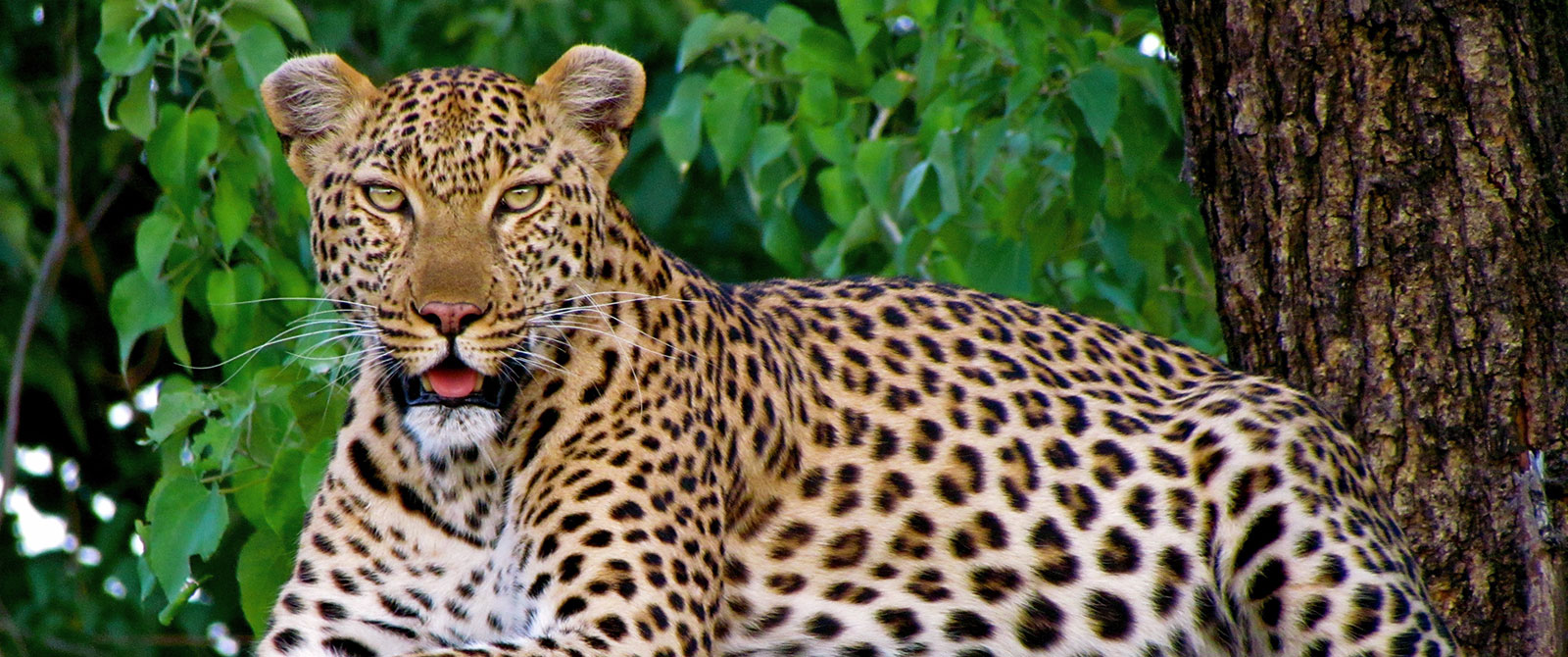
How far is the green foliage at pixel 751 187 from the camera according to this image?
20.9 ft

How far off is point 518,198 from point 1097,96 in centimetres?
224

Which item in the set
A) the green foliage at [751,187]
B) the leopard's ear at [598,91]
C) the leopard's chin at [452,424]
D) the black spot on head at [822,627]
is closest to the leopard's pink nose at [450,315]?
the leopard's chin at [452,424]

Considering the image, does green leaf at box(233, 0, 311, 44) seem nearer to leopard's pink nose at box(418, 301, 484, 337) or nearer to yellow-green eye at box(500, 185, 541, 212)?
yellow-green eye at box(500, 185, 541, 212)

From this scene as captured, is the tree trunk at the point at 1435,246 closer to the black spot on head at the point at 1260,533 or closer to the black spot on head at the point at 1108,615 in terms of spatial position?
the black spot on head at the point at 1260,533

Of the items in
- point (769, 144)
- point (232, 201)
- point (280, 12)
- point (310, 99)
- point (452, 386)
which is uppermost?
point (280, 12)

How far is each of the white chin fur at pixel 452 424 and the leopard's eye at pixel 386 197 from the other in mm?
521

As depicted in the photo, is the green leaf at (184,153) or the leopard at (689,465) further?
the green leaf at (184,153)

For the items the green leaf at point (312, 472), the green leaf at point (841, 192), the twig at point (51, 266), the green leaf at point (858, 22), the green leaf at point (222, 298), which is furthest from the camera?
the twig at point (51, 266)

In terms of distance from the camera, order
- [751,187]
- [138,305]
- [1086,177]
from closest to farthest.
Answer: [138,305], [1086,177], [751,187]

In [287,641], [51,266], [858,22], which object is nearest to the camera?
[287,641]

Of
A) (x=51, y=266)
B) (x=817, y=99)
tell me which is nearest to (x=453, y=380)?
(x=817, y=99)

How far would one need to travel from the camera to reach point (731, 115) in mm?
7430

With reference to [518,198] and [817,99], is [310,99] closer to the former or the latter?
[518,198]

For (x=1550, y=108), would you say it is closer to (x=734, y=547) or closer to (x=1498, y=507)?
(x=1498, y=507)
